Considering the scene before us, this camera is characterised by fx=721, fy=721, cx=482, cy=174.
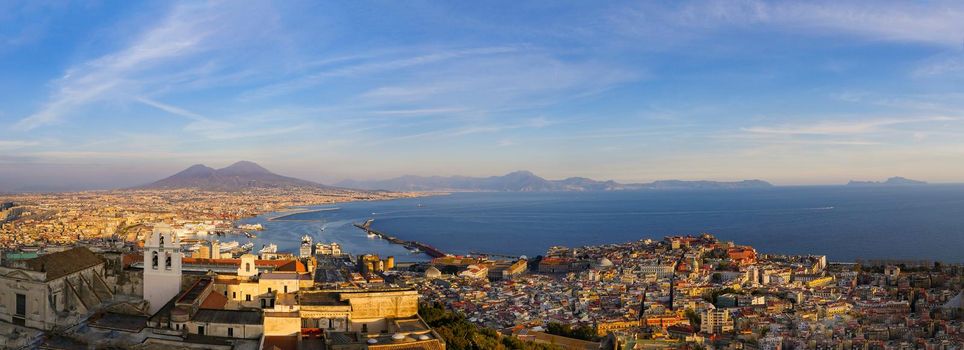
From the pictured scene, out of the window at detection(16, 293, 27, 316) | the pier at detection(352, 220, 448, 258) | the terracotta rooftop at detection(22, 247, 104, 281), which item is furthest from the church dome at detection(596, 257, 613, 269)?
the window at detection(16, 293, 27, 316)

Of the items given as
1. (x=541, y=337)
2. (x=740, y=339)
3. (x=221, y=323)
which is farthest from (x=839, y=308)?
(x=221, y=323)

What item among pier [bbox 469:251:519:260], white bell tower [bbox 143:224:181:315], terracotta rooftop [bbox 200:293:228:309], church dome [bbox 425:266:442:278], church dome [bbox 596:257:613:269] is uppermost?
white bell tower [bbox 143:224:181:315]

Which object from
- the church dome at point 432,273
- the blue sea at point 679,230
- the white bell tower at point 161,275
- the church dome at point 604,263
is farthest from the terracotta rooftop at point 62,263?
the blue sea at point 679,230

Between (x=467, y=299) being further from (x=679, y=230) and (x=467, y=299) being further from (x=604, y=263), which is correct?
(x=679, y=230)

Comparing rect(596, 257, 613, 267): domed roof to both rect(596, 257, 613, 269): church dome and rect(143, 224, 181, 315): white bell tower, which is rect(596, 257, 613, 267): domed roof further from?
rect(143, 224, 181, 315): white bell tower

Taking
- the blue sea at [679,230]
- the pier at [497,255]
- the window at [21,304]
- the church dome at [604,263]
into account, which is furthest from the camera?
the blue sea at [679,230]

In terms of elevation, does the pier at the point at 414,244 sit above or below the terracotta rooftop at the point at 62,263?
below

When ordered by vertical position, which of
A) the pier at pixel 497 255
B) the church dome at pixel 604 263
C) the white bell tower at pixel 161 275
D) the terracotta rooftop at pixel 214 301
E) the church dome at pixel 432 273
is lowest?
the pier at pixel 497 255

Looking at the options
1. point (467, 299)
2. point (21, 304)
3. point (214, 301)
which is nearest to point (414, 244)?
point (467, 299)

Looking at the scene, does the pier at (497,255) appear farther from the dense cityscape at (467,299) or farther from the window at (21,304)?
the window at (21,304)
